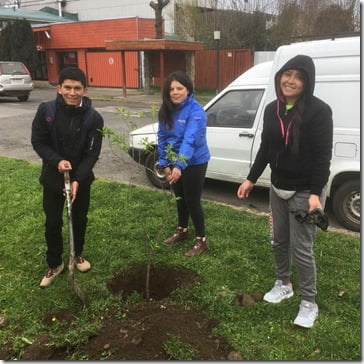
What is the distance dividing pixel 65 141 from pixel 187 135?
3.32 ft

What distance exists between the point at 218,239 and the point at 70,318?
6.00 feet

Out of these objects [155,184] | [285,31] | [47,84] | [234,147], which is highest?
[285,31]

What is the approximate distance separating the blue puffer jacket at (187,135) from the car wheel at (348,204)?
1973mm

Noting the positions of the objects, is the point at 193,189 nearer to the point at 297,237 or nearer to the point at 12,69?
the point at 297,237

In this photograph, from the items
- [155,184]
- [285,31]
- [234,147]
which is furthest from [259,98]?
[285,31]

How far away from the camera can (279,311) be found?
3.21m

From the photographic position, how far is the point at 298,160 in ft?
9.32

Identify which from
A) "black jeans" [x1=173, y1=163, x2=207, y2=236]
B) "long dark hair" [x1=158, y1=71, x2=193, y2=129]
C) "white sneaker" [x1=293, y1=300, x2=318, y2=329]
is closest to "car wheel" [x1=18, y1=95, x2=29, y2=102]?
"black jeans" [x1=173, y1=163, x2=207, y2=236]

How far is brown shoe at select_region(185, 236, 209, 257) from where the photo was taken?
4.14m

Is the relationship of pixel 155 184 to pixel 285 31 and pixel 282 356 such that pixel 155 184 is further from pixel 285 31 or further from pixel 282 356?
pixel 285 31

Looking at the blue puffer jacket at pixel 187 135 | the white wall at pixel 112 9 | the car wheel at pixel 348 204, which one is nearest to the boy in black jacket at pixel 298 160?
the blue puffer jacket at pixel 187 135

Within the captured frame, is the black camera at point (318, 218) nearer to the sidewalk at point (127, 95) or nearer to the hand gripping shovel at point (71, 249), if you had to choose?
the hand gripping shovel at point (71, 249)

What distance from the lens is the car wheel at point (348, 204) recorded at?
4.94 m

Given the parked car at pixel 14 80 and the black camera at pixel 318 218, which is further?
the parked car at pixel 14 80
